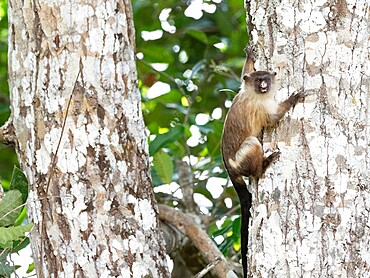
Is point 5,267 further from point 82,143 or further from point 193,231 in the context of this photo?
point 193,231

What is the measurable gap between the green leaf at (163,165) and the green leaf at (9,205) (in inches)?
42.3

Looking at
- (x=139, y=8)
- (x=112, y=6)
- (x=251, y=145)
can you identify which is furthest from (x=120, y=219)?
(x=139, y=8)

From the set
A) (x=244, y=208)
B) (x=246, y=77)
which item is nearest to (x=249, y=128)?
(x=246, y=77)

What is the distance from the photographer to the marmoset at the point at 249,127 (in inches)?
83.4

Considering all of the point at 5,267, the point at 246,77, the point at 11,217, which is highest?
the point at 246,77

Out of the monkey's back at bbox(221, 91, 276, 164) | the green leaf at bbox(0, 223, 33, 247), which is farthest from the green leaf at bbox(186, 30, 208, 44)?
the green leaf at bbox(0, 223, 33, 247)

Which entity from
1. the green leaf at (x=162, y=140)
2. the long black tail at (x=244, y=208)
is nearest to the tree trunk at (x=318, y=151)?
the long black tail at (x=244, y=208)

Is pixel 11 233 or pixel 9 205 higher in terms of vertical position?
pixel 9 205

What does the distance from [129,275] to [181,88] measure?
1474mm

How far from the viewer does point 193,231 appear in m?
3.05

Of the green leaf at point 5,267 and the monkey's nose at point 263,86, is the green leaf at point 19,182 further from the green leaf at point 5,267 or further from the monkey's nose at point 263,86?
the monkey's nose at point 263,86

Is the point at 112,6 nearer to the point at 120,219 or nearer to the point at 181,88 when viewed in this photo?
the point at 120,219

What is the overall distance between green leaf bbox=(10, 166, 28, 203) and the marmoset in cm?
69

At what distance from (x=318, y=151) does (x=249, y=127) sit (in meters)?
0.62
